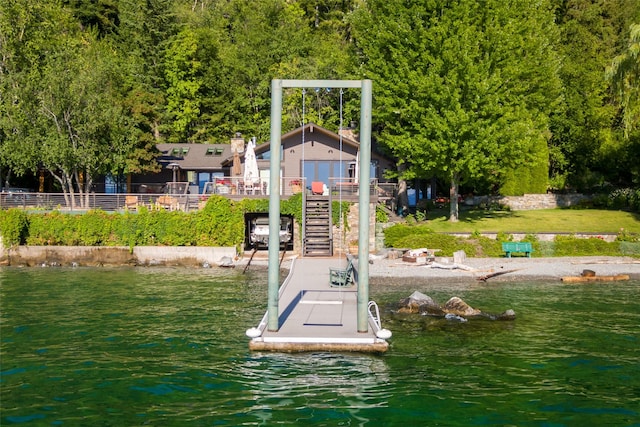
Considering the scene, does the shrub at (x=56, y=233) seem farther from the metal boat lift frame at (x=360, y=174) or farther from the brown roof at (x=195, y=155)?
the metal boat lift frame at (x=360, y=174)

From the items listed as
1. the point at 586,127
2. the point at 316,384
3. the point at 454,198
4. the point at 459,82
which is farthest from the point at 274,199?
the point at 586,127

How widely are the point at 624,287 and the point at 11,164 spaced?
39939 millimetres

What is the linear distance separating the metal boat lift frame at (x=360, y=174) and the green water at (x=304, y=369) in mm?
1374

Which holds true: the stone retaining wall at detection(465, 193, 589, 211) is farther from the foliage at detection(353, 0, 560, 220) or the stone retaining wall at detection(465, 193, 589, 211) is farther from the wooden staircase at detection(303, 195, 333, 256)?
the wooden staircase at detection(303, 195, 333, 256)

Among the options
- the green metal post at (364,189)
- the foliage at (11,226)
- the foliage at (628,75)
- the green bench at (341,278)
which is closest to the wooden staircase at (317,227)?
the green bench at (341,278)

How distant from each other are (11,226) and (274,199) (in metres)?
26.0

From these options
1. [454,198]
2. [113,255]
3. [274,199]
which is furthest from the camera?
[454,198]

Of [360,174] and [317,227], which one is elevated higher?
[360,174]

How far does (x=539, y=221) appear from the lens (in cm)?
4266

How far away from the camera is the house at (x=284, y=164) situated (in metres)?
39.1

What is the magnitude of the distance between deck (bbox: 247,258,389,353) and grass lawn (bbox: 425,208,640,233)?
751 inches

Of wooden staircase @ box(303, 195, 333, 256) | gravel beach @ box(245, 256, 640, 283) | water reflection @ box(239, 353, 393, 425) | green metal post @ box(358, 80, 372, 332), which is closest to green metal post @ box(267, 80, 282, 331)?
water reflection @ box(239, 353, 393, 425)

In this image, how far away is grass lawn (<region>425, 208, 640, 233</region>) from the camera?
39.7 meters

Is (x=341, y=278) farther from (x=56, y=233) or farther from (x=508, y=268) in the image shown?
(x=56, y=233)
